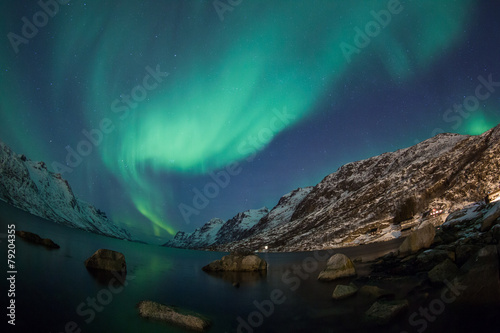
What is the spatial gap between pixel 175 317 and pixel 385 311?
13592 millimetres

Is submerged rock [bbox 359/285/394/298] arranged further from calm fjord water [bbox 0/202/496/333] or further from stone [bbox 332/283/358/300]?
calm fjord water [bbox 0/202/496/333]

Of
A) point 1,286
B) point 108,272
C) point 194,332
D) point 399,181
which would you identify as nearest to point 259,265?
point 108,272

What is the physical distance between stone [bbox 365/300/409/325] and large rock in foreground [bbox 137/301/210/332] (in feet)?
35.2

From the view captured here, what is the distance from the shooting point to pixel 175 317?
1600cm

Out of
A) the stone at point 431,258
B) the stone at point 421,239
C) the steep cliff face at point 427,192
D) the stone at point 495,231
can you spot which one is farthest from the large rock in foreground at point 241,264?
the steep cliff face at point 427,192

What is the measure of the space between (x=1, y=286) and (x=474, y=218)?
4691 centimetres

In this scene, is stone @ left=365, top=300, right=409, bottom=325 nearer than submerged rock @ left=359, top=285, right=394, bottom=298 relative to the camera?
Yes

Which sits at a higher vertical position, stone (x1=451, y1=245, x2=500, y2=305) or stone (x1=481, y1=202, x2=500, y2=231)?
stone (x1=481, y1=202, x2=500, y2=231)

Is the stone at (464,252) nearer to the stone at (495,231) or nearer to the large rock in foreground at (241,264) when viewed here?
the stone at (495,231)

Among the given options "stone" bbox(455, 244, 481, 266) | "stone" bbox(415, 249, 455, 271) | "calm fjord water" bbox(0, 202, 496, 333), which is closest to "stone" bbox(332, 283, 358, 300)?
"calm fjord water" bbox(0, 202, 496, 333)

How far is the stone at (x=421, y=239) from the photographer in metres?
28.7

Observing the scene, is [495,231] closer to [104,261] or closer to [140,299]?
[140,299]

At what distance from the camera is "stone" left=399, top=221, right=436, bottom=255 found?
2866cm

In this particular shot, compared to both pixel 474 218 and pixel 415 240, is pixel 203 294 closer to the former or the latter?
pixel 415 240
